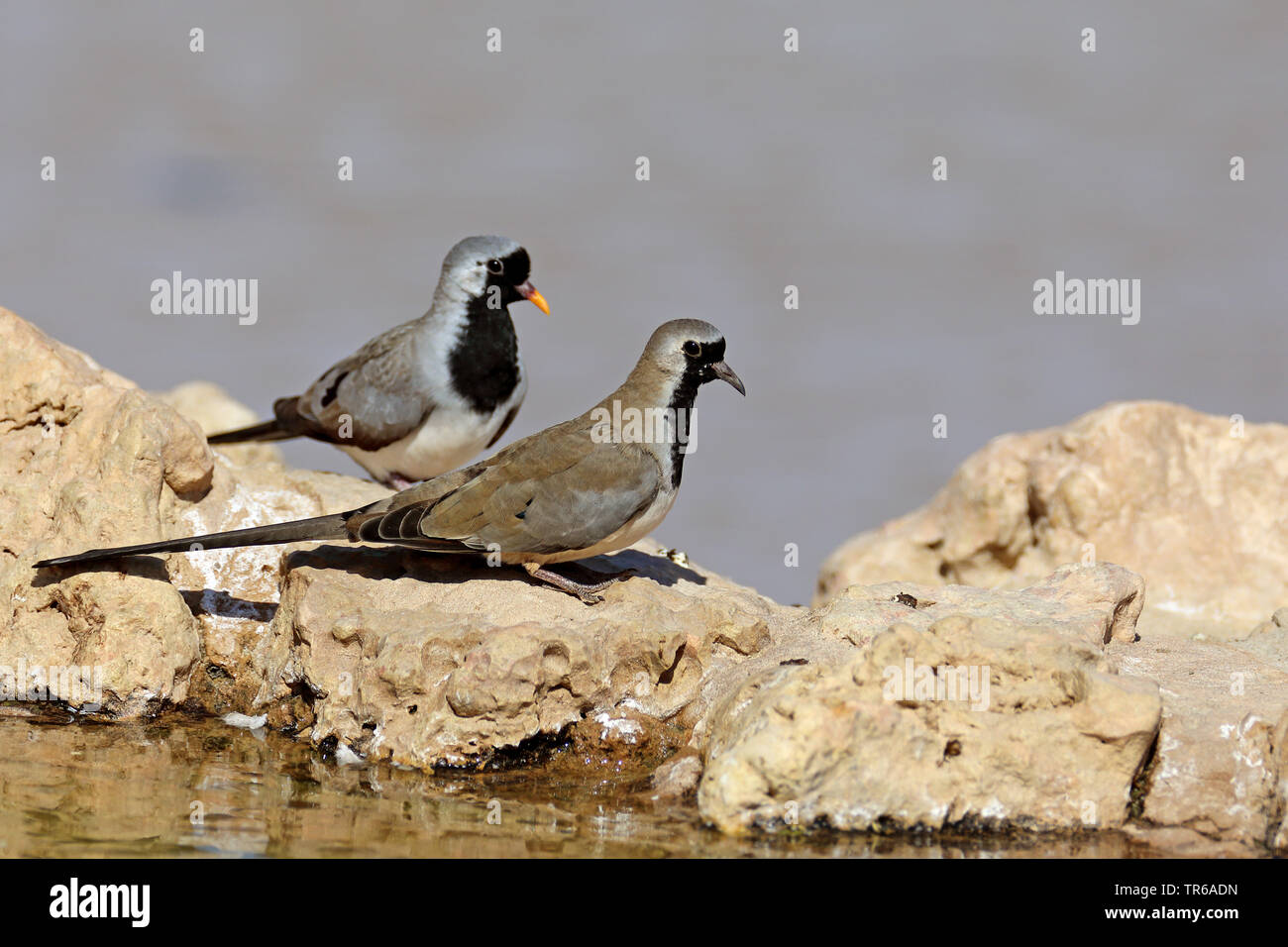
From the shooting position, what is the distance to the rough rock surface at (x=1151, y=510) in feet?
27.1

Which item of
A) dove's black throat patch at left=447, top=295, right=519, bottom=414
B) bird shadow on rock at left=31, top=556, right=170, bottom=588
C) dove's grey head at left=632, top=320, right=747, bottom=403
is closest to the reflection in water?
bird shadow on rock at left=31, top=556, right=170, bottom=588

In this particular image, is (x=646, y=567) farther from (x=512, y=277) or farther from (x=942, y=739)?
(x=512, y=277)

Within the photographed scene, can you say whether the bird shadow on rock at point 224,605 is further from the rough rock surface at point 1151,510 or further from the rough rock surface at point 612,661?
the rough rock surface at point 1151,510

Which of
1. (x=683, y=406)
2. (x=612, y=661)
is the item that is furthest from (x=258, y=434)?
(x=612, y=661)

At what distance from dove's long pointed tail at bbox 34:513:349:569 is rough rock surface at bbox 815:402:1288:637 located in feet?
10.5

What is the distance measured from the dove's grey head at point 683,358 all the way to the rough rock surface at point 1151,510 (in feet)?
6.84

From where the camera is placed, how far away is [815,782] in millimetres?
4707

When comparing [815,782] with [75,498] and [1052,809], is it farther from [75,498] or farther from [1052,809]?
[75,498]

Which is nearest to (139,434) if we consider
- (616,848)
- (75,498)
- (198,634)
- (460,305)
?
(75,498)

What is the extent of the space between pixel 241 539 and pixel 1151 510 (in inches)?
206

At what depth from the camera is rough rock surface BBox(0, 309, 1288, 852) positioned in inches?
188

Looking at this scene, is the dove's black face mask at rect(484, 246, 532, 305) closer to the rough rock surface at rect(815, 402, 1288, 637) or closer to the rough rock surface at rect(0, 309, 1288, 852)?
the rough rock surface at rect(0, 309, 1288, 852)

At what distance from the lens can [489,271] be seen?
8445 mm

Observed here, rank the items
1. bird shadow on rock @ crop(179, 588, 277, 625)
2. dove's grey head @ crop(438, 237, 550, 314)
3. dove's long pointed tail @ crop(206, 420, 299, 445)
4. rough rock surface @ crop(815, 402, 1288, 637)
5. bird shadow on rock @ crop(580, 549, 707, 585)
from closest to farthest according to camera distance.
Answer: bird shadow on rock @ crop(179, 588, 277, 625) < bird shadow on rock @ crop(580, 549, 707, 585) < rough rock surface @ crop(815, 402, 1288, 637) < dove's grey head @ crop(438, 237, 550, 314) < dove's long pointed tail @ crop(206, 420, 299, 445)
